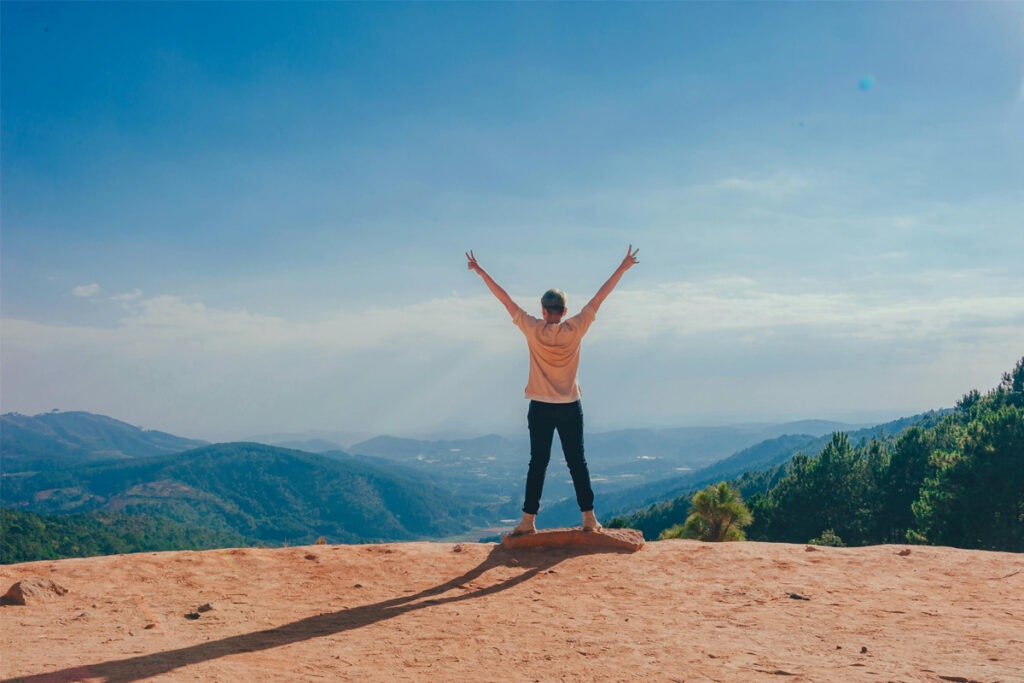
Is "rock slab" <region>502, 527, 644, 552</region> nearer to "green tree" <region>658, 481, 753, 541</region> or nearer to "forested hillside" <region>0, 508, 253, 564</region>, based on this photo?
"green tree" <region>658, 481, 753, 541</region>

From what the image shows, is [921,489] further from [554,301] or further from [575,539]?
[554,301]

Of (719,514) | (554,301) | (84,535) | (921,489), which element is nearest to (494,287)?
(554,301)

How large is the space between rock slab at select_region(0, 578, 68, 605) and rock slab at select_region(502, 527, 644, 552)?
5.27 metres

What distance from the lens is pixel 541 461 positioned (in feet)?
27.6

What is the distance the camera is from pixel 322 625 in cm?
606

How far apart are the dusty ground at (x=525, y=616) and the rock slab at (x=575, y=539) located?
0.23 metres

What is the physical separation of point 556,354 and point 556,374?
0.27 m

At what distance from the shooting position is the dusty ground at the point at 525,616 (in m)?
4.72

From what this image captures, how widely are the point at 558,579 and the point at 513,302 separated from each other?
357 centimetres

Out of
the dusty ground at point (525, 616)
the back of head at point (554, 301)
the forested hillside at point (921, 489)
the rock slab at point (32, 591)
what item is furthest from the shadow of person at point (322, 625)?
the forested hillside at point (921, 489)

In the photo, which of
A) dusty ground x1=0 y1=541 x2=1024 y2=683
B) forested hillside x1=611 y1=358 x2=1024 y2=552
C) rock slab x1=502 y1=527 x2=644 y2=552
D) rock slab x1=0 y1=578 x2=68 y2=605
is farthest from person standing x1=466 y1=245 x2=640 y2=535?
forested hillside x1=611 y1=358 x2=1024 y2=552

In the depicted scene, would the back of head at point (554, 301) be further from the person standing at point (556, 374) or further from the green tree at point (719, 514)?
the green tree at point (719, 514)

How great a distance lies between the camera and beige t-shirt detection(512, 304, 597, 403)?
8.25 meters

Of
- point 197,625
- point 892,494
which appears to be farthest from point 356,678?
point 892,494
